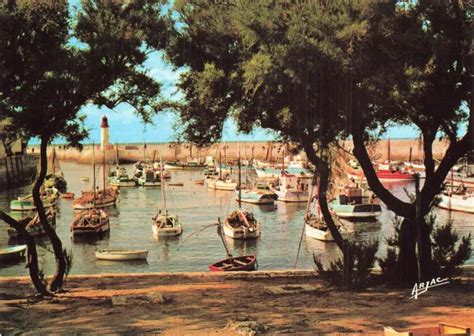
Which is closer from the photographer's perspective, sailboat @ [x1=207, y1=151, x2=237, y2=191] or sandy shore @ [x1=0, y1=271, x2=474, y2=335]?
sandy shore @ [x1=0, y1=271, x2=474, y2=335]

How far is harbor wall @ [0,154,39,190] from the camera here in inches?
3137

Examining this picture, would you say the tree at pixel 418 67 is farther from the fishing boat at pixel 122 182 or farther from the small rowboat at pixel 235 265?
the fishing boat at pixel 122 182

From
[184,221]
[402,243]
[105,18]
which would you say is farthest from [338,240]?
[184,221]

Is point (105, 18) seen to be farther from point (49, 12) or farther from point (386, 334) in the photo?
point (386, 334)

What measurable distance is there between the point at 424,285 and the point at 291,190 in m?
54.0

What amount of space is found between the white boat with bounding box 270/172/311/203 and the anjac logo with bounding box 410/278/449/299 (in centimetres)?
5270

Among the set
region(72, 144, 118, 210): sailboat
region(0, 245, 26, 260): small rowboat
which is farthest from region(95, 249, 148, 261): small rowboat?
region(72, 144, 118, 210): sailboat

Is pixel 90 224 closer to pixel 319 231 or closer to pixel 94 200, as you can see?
pixel 94 200

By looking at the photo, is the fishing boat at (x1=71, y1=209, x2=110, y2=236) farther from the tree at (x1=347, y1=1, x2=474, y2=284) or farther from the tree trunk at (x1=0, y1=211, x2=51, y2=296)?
the tree at (x1=347, y1=1, x2=474, y2=284)

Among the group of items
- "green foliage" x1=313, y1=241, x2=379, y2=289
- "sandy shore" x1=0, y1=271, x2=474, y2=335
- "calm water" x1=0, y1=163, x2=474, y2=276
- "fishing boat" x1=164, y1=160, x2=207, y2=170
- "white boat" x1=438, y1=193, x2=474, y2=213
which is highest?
"fishing boat" x1=164, y1=160, x2=207, y2=170

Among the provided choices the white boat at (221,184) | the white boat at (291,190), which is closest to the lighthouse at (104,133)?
the white boat at (221,184)

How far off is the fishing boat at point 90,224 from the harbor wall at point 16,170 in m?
35.3

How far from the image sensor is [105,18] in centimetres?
1295

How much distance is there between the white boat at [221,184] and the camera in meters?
78.1
